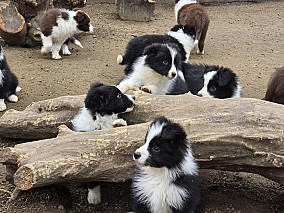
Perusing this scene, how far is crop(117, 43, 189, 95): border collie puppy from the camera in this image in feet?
19.5

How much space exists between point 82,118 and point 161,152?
52.5 inches

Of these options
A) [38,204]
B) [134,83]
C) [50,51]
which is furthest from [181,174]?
[50,51]

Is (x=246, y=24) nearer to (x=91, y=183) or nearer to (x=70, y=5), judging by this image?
(x=70, y=5)

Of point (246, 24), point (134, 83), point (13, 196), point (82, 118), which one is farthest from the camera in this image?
point (246, 24)

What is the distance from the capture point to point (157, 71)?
6.02m

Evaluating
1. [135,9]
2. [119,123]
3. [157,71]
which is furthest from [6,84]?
[135,9]

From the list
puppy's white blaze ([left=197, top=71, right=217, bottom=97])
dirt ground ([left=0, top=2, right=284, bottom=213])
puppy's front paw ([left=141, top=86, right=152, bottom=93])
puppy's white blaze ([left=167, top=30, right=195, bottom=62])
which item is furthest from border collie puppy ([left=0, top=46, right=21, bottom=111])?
puppy's white blaze ([left=167, top=30, right=195, bottom=62])

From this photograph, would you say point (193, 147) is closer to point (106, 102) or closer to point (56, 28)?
point (106, 102)

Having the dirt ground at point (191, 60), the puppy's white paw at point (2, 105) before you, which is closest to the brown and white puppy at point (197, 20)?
the dirt ground at point (191, 60)

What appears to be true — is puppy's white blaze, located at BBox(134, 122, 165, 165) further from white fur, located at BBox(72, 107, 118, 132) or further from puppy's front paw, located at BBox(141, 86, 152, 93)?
puppy's front paw, located at BBox(141, 86, 152, 93)

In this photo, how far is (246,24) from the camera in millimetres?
12516

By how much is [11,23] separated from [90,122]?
5.17m

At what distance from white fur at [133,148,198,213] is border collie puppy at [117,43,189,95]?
202 centimetres

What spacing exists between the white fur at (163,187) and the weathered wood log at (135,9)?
878 cm
